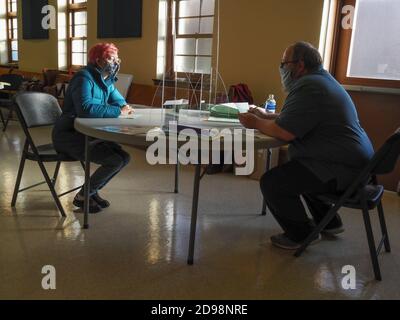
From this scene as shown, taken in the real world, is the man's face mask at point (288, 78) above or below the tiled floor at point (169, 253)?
above

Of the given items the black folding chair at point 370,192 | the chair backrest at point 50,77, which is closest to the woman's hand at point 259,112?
the black folding chair at point 370,192

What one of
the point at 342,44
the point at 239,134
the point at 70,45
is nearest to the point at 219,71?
the point at 342,44

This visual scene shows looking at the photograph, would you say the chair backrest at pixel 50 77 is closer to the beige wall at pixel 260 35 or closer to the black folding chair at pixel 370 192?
the beige wall at pixel 260 35

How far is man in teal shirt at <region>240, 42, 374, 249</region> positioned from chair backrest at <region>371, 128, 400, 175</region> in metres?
0.13

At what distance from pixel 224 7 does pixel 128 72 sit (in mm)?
2055

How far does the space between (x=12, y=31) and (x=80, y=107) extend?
8.04 metres

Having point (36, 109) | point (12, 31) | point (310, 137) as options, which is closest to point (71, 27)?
point (12, 31)

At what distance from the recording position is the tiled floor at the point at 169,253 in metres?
1.98

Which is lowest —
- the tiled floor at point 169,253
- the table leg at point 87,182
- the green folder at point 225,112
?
the tiled floor at point 169,253

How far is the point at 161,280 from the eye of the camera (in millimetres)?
2055

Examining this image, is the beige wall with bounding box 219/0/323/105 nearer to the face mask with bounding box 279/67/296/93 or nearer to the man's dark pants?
the face mask with bounding box 279/67/296/93

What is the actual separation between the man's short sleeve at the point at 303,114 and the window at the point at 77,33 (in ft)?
19.4

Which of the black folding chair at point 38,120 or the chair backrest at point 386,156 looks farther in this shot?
the black folding chair at point 38,120

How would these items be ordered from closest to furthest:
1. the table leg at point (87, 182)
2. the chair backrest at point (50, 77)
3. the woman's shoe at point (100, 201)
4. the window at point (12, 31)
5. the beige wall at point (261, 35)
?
1. the table leg at point (87, 182)
2. the woman's shoe at point (100, 201)
3. the beige wall at point (261, 35)
4. the chair backrest at point (50, 77)
5. the window at point (12, 31)
